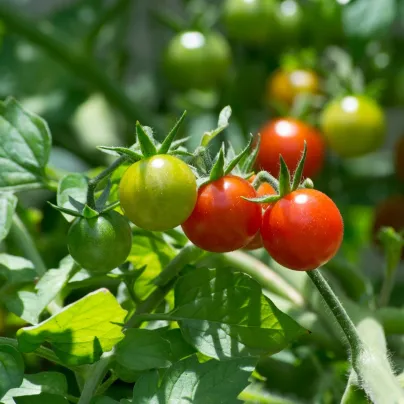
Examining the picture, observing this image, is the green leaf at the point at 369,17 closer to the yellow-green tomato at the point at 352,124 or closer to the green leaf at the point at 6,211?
the yellow-green tomato at the point at 352,124

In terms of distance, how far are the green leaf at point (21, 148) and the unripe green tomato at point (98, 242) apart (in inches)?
4.7

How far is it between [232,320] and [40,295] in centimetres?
12

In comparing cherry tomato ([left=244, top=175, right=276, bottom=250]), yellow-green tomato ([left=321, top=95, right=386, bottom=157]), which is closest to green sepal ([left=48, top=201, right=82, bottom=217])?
cherry tomato ([left=244, top=175, right=276, bottom=250])

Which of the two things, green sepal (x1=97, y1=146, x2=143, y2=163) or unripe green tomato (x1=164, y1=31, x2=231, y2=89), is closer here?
green sepal (x1=97, y1=146, x2=143, y2=163)

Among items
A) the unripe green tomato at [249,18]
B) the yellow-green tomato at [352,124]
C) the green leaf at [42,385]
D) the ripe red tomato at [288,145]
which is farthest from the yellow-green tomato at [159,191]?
the unripe green tomato at [249,18]

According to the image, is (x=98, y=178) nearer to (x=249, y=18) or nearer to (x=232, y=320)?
(x=232, y=320)

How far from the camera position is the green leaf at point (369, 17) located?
0.75 m

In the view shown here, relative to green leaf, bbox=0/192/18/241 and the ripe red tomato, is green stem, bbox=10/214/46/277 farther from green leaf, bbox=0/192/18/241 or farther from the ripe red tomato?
the ripe red tomato

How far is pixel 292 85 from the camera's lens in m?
0.90

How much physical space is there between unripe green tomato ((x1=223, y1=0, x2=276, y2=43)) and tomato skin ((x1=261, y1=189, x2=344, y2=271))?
48cm

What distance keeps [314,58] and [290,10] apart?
60mm

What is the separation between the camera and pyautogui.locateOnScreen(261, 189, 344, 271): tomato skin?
1.55ft

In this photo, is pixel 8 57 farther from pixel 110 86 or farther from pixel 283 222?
pixel 283 222

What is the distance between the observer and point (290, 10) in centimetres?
93
